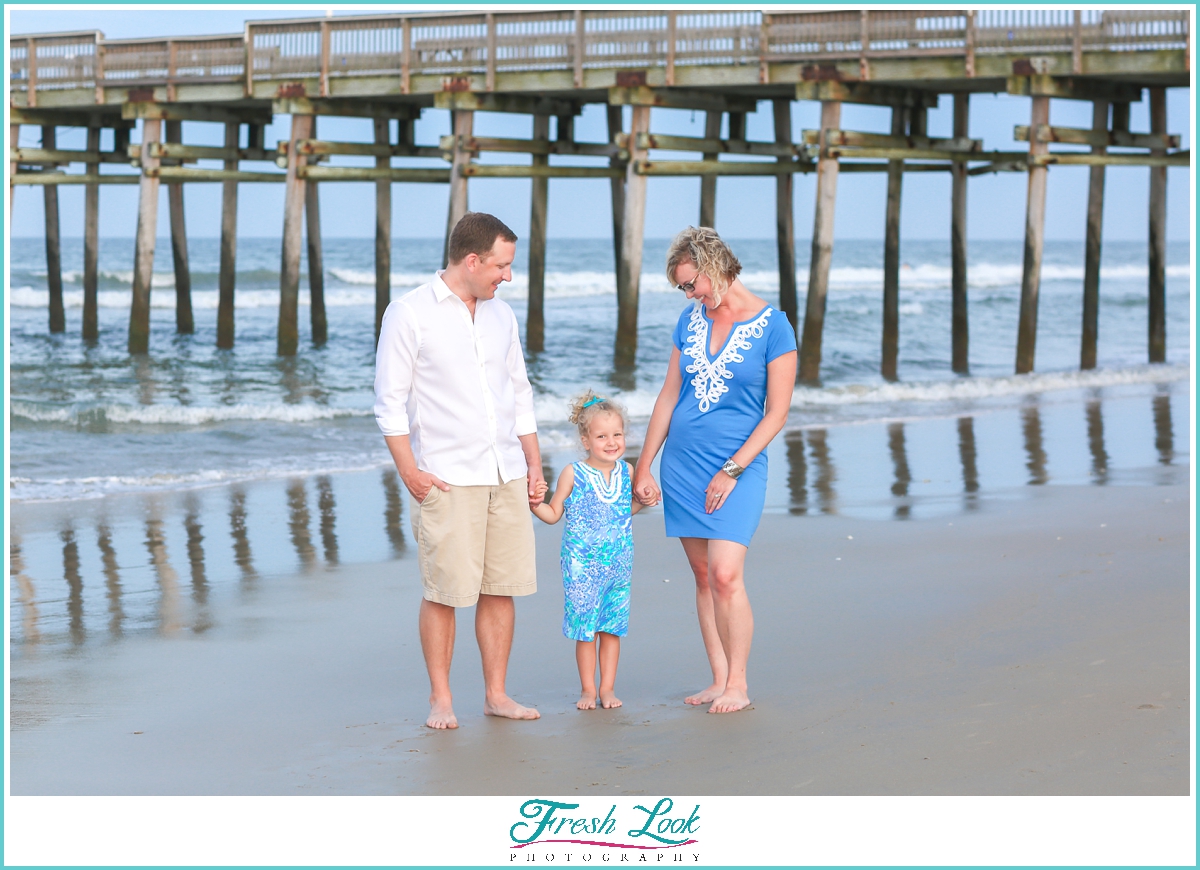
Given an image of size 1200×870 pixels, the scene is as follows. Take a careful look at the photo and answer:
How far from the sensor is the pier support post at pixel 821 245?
1647 cm

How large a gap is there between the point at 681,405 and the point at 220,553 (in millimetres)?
3977

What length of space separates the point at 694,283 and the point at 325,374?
55.5ft

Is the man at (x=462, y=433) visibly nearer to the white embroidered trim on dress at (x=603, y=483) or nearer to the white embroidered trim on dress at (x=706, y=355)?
the white embroidered trim on dress at (x=603, y=483)

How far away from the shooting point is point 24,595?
6832mm

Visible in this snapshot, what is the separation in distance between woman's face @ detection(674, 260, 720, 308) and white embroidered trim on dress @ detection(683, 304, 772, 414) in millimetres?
106

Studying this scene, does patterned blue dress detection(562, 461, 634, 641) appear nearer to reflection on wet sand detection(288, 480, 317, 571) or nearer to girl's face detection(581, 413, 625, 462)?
girl's face detection(581, 413, 625, 462)

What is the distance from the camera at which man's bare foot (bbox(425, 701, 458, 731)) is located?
4.53 metres

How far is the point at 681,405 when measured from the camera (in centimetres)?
478

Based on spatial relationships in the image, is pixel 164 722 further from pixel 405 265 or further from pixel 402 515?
pixel 405 265

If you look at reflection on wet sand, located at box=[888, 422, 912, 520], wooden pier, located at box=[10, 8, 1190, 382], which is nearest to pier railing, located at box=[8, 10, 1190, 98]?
wooden pier, located at box=[10, 8, 1190, 382]

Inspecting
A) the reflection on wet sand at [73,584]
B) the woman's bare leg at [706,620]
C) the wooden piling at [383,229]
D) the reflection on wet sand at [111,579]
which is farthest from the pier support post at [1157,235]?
the woman's bare leg at [706,620]

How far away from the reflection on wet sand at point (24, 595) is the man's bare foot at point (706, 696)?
2.97 metres

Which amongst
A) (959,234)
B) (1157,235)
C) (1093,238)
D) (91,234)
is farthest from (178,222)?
(1157,235)

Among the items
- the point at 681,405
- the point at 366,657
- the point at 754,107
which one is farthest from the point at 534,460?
the point at 754,107
